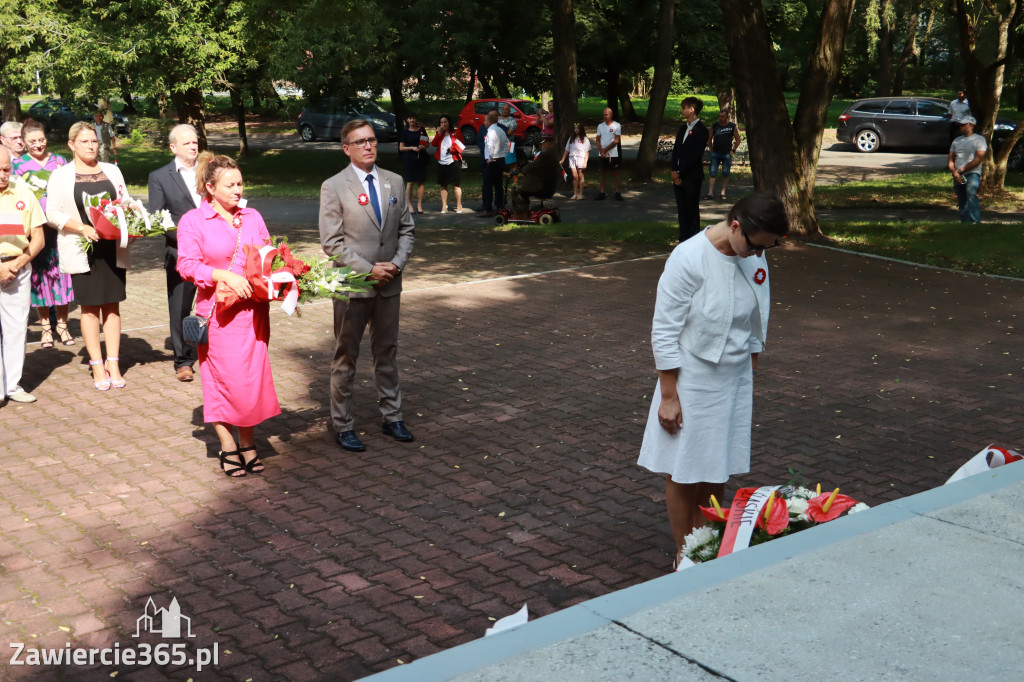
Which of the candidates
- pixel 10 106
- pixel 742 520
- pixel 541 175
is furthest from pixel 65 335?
pixel 10 106

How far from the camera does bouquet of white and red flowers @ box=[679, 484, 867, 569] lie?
4.72 meters

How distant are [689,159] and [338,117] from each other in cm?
2720

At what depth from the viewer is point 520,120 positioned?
3659 cm

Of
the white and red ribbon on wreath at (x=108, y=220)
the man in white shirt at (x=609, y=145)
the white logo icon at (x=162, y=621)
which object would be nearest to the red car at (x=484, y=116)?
the man in white shirt at (x=609, y=145)

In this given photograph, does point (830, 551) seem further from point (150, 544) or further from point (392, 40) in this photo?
point (392, 40)

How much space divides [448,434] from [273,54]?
20936 mm

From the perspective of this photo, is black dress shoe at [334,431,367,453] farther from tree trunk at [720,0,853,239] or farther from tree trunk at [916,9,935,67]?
tree trunk at [916,9,935,67]

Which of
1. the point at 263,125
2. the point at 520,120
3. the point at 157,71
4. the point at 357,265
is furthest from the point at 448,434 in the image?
the point at 263,125

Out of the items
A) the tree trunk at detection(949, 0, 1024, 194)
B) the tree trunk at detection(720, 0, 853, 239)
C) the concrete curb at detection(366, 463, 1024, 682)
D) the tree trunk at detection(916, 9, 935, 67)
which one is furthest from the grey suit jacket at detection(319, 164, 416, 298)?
the tree trunk at detection(916, 9, 935, 67)

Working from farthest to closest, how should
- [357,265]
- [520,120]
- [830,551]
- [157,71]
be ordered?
[520,120] → [157,71] → [357,265] → [830,551]

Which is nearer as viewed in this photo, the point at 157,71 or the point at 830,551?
the point at 830,551

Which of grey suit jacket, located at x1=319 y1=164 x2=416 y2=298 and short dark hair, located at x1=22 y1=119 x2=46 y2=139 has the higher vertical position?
short dark hair, located at x1=22 y1=119 x2=46 y2=139

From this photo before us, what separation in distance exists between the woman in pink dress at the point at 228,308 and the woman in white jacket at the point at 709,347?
2706 mm

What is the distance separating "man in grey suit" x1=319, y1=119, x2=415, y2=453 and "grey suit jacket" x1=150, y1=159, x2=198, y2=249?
2148mm
